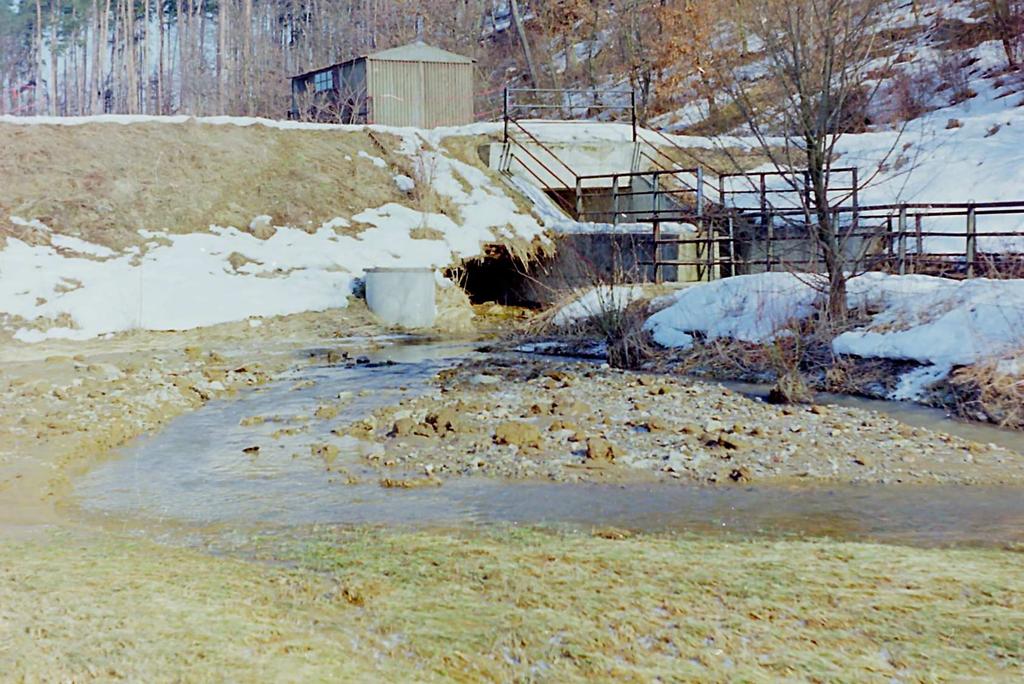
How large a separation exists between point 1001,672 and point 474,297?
65.5 feet

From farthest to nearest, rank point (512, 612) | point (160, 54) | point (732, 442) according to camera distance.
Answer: point (160, 54)
point (732, 442)
point (512, 612)

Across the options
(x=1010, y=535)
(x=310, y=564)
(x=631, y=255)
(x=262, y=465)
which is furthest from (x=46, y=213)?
(x=1010, y=535)

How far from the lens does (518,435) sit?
9430mm

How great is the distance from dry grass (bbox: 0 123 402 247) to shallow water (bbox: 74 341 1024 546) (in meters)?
12.1

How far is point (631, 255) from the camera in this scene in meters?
21.7

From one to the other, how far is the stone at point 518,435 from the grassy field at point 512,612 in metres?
2.92

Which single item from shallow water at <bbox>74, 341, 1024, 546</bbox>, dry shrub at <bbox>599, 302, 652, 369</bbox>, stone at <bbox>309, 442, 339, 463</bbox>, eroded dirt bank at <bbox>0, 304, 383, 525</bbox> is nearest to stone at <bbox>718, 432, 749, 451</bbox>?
shallow water at <bbox>74, 341, 1024, 546</bbox>

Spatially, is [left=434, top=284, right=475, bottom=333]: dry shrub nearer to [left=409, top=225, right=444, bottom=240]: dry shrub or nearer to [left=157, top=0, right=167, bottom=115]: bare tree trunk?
[left=409, top=225, right=444, bottom=240]: dry shrub

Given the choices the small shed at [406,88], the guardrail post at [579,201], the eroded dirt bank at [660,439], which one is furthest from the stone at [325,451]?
the small shed at [406,88]

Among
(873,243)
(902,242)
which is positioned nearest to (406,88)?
(873,243)

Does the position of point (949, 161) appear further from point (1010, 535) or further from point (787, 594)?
point (787, 594)

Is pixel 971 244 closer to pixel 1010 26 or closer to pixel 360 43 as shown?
pixel 1010 26

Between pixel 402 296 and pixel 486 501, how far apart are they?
1160cm

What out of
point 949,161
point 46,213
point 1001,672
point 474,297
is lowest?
point 1001,672
